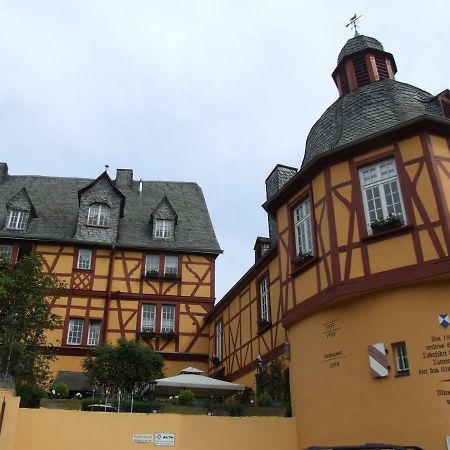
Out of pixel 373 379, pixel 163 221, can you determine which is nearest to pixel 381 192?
pixel 373 379

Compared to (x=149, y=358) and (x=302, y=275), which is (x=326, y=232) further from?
(x=149, y=358)

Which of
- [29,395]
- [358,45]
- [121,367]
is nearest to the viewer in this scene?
[29,395]

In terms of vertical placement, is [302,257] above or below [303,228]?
below

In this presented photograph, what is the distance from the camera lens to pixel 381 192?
36.0 feet

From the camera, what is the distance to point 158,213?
25328 millimetres

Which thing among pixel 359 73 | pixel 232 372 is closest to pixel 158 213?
pixel 232 372

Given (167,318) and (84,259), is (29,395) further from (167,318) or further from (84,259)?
(84,259)

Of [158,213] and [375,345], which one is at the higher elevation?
[158,213]

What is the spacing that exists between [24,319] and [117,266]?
9.98m

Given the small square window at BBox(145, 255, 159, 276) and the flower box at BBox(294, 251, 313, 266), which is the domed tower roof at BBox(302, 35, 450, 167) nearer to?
the flower box at BBox(294, 251, 313, 266)

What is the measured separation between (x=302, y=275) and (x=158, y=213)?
14176 millimetres

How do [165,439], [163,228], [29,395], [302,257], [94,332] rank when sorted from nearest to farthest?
[165,439] < [29,395] < [302,257] < [94,332] < [163,228]

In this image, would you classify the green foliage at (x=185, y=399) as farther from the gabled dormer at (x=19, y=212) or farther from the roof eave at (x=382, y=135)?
the gabled dormer at (x=19, y=212)

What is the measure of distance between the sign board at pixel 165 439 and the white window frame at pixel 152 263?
13.2m
